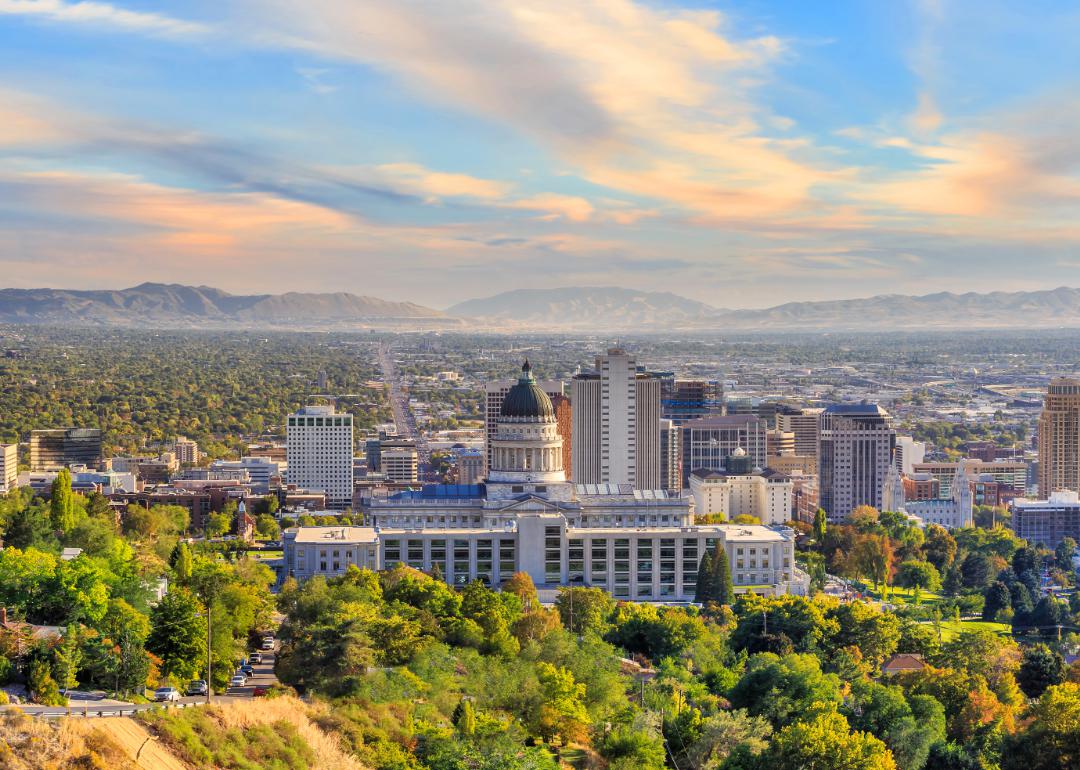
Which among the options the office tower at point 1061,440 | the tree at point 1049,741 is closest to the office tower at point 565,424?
the office tower at point 1061,440

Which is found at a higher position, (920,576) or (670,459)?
(670,459)

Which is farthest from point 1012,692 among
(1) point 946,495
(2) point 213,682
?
(1) point 946,495

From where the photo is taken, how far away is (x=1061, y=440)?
574 feet

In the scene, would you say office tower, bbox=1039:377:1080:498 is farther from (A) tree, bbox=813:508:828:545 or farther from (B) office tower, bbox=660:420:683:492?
(A) tree, bbox=813:508:828:545

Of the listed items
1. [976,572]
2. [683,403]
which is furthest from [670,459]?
[976,572]

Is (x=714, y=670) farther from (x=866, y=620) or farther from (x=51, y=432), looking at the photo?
(x=51, y=432)

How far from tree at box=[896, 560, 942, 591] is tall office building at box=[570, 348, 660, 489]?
39.1 meters

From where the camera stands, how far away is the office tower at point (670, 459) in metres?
160

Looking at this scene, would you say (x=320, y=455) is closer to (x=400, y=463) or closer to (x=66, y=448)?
(x=400, y=463)

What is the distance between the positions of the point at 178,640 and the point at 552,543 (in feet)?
142

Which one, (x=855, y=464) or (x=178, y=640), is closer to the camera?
(x=178, y=640)

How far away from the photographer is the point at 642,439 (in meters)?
150

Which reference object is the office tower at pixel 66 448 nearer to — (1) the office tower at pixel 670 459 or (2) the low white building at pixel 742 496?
(1) the office tower at pixel 670 459

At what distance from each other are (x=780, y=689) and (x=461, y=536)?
40352 millimetres
